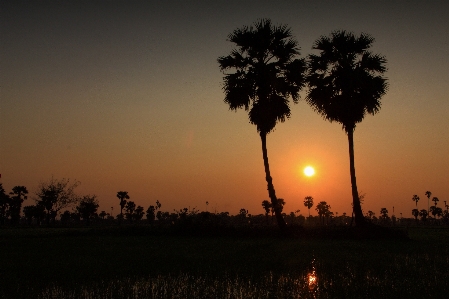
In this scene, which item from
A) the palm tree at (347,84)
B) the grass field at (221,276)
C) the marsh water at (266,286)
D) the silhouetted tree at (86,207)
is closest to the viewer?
the marsh water at (266,286)

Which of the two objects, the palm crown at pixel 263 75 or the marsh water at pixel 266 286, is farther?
the palm crown at pixel 263 75

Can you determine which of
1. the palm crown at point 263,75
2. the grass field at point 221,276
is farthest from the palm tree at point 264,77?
the grass field at point 221,276

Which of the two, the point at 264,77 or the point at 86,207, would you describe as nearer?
the point at 264,77

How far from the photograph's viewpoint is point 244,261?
20.7 m

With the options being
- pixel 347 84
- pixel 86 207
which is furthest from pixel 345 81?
pixel 86 207

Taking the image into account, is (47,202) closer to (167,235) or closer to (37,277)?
(167,235)

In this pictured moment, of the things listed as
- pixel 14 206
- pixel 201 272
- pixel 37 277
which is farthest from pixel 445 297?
pixel 14 206

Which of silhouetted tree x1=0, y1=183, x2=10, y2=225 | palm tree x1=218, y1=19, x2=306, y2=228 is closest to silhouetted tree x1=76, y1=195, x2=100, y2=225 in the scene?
silhouetted tree x1=0, y1=183, x2=10, y2=225

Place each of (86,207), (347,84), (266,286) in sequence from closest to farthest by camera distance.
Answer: (266,286)
(347,84)
(86,207)

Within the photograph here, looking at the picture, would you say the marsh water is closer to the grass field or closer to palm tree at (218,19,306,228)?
the grass field

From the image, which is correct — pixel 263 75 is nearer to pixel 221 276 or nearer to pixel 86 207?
pixel 221 276

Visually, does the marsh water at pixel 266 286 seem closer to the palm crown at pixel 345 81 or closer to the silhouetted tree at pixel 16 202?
the palm crown at pixel 345 81

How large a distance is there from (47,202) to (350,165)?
97.8 m

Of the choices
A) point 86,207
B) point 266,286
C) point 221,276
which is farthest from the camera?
point 86,207
